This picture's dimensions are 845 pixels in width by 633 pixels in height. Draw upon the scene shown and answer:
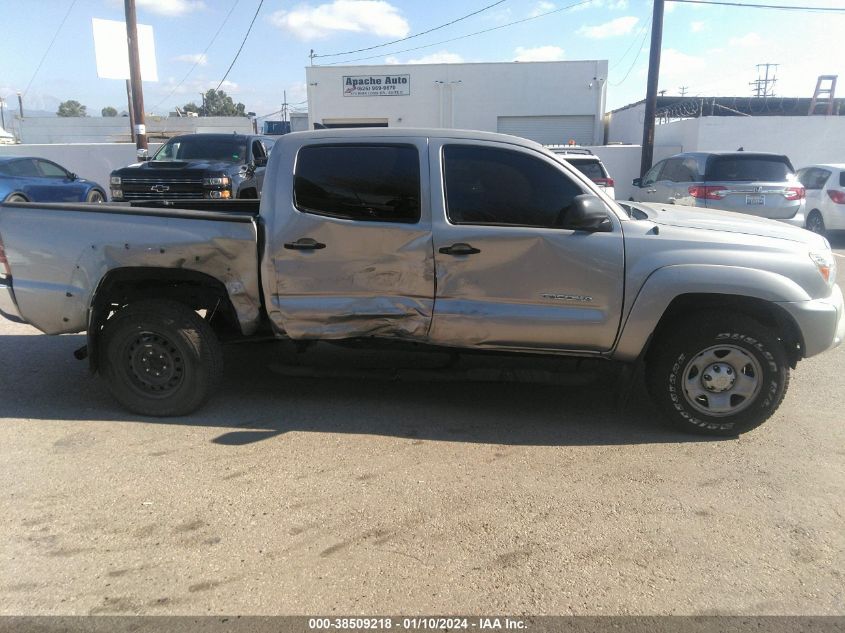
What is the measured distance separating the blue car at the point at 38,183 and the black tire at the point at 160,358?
35.9 ft

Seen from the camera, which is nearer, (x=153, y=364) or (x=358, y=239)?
(x=358, y=239)

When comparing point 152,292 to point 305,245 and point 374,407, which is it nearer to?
point 305,245

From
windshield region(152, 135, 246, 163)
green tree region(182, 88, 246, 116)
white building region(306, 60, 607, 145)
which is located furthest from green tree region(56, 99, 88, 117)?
windshield region(152, 135, 246, 163)

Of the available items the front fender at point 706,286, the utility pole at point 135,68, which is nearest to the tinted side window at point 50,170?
the utility pole at point 135,68

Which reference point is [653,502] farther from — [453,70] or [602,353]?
[453,70]

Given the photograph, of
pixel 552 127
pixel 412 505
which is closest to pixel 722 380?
pixel 412 505

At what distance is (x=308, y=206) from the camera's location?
432 cm

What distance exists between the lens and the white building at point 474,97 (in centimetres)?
3020

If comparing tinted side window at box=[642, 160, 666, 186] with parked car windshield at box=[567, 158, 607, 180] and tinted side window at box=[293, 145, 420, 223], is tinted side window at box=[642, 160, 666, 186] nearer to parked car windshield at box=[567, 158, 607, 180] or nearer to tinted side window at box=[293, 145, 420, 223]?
parked car windshield at box=[567, 158, 607, 180]

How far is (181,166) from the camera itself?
465 inches

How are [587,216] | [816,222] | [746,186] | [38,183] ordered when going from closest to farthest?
[587,216] → [746,186] → [816,222] → [38,183]

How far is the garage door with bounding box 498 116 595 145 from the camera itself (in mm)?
30734

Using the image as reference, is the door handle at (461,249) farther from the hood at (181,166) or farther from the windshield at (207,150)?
the windshield at (207,150)

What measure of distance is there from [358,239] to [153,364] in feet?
5.71
